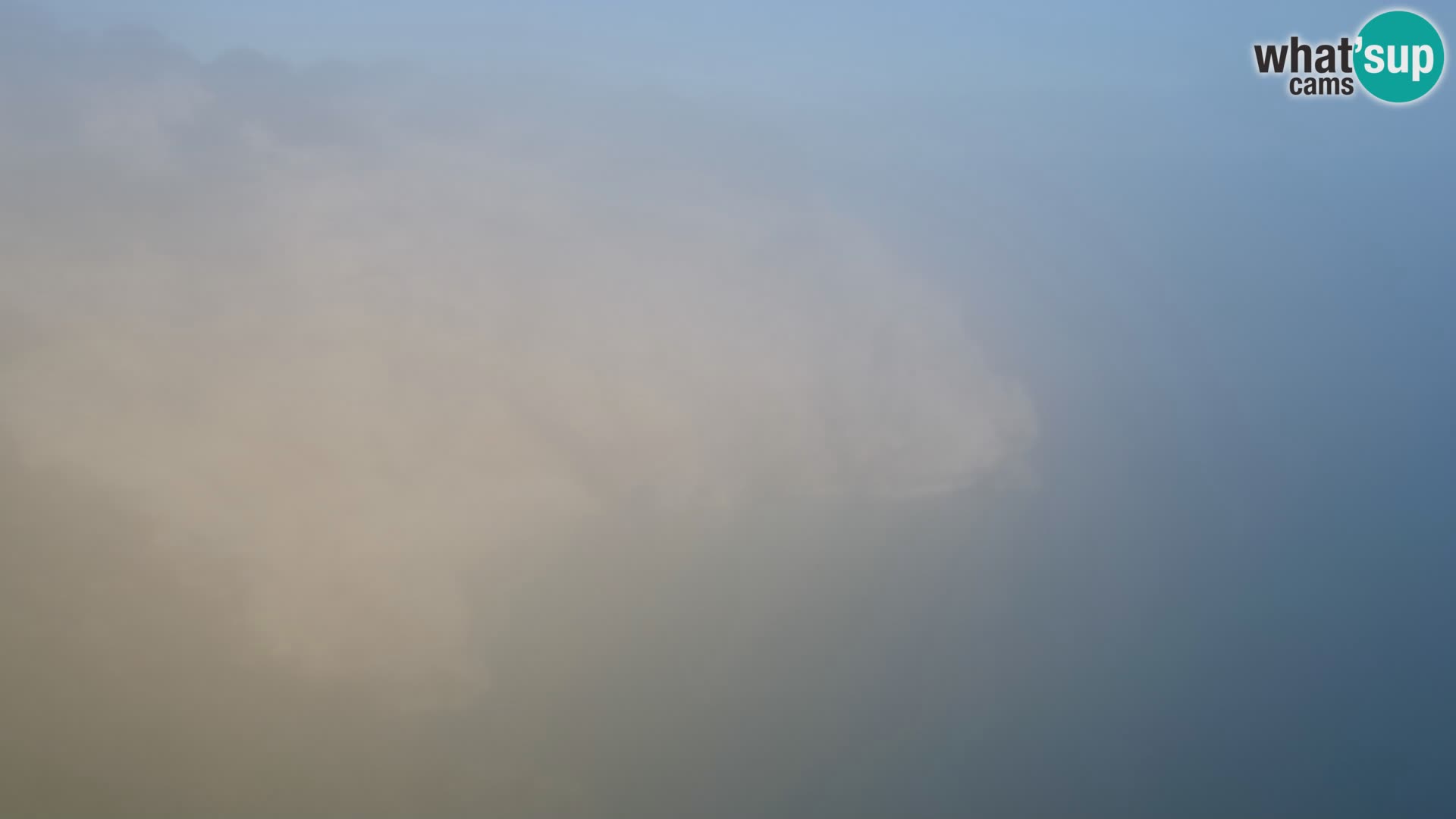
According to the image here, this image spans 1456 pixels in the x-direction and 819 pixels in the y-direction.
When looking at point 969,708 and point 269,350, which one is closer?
point 269,350

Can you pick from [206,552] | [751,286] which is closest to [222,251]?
[206,552]

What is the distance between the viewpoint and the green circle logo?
2494 millimetres

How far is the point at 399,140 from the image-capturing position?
2.43 m

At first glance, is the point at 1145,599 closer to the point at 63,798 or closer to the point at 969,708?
the point at 969,708

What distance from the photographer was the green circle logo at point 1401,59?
2.49 meters

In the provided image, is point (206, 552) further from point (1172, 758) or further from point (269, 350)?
point (1172, 758)

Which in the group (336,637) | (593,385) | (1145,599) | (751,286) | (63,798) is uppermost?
(751,286)

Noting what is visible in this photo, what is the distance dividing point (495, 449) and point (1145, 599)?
152 centimetres

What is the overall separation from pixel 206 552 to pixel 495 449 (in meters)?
0.65

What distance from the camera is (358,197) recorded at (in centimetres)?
244

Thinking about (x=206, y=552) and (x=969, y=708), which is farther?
(x=969, y=708)

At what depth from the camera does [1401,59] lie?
252 cm

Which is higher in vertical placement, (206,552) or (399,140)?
(399,140)

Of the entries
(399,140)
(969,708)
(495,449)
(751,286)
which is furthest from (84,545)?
(969,708)
